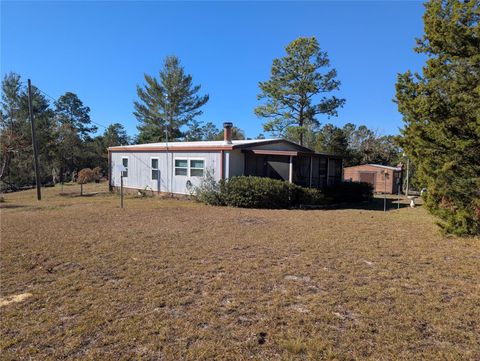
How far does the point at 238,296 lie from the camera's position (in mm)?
3760

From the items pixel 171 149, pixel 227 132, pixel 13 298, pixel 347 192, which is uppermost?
pixel 227 132

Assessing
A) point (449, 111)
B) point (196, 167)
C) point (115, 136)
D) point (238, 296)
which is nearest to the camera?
point (238, 296)

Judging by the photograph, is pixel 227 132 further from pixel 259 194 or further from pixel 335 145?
pixel 335 145

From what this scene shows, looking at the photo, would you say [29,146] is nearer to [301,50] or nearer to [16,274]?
[301,50]

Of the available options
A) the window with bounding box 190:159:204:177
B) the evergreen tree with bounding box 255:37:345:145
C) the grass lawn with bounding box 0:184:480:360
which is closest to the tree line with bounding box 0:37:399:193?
the evergreen tree with bounding box 255:37:345:145

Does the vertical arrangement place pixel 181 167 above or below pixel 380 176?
above

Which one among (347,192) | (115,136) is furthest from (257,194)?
(115,136)

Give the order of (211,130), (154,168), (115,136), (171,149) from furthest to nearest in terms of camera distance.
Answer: (211,130), (115,136), (154,168), (171,149)

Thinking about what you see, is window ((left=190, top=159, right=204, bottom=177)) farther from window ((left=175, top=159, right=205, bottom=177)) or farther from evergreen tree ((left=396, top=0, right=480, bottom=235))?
evergreen tree ((left=396, top=0, right=480, bottom=235))

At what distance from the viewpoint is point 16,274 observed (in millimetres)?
4594

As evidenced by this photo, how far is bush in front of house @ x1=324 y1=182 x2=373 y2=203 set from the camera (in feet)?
47.8

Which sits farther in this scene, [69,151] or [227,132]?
[69,151]

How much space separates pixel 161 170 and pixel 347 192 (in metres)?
9.48

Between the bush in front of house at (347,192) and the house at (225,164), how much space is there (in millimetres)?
877
